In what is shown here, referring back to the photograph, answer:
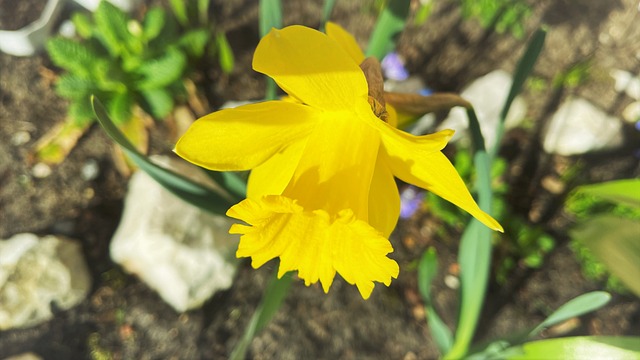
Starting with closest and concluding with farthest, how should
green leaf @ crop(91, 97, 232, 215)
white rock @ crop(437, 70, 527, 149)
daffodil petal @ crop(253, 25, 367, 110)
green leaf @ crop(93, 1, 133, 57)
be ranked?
daffodil petal @ crop(253, 25, 367, 110) → green leaf @ crop(91, 97, 232, 215) → green leaf @ crop(93, 1, 133, 57) → white rock @ crop(437, 70, 527, 149)

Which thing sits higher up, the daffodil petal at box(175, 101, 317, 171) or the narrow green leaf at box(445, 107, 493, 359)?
the daffodil petal at box(175, 101, 317, 171)

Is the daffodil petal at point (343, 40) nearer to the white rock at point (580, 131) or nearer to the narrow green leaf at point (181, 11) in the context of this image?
the narrow green leaf at point (181, 11)

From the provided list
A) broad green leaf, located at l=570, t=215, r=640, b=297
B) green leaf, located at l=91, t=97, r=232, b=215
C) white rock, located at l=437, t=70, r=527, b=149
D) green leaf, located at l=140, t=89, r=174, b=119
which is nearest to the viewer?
green leaf, located at l=91, t=97, r=232, b=215

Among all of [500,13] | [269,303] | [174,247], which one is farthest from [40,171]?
[500,13]

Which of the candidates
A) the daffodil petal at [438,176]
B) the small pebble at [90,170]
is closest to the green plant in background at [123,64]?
the small pebble at [90,170]

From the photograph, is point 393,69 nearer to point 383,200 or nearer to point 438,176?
point 383,200

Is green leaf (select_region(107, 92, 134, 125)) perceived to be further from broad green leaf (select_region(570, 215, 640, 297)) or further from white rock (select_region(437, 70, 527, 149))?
broad green leaf (select_region(570, 215, 640, 297))

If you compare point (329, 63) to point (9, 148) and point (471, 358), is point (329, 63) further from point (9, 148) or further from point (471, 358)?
point (9, 148)

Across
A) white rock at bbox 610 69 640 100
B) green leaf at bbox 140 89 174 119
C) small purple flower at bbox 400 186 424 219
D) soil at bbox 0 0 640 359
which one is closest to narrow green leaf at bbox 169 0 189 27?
soil at bbox 0 0 640 359
